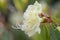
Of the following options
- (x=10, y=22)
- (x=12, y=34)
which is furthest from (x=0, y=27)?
(x=12, y=34)

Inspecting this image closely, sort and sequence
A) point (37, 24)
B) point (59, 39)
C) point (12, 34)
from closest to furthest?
1. point (37, 24)
2. point (59, 39)
3. point (12, 34)

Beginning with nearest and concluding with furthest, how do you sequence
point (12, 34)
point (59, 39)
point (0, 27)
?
point (59, 39) → point (12, 34) → point (0, 27)

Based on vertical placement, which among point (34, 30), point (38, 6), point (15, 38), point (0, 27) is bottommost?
point (34, 30)

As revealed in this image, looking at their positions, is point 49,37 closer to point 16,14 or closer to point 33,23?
point 33,23

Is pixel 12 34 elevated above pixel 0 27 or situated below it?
below

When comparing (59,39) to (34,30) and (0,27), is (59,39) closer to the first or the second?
(34,30)

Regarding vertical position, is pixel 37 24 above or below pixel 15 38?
below

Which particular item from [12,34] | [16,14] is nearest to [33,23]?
[12,34]

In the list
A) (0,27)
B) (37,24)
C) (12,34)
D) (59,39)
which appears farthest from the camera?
(0,27)

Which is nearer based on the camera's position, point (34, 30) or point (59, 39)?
point (34, 30)
